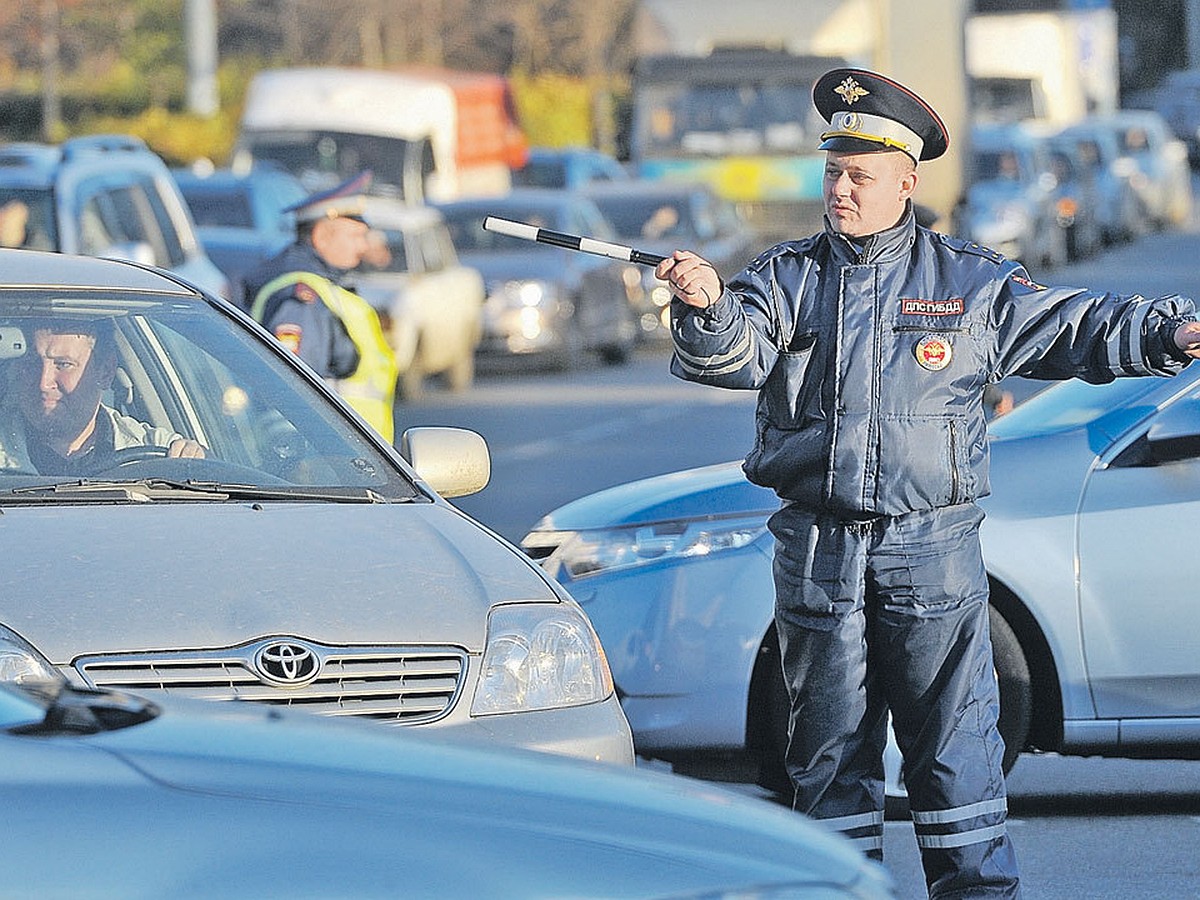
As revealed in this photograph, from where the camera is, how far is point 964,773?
5070mm

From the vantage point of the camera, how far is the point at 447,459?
19.7 feet

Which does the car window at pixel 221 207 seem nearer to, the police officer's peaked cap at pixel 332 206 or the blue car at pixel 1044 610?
the police officer's peaked cap at pixel 332 206

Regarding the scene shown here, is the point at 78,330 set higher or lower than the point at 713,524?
higher

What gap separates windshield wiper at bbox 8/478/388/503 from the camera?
534cm

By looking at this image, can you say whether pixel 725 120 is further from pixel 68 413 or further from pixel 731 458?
pixel 68 413

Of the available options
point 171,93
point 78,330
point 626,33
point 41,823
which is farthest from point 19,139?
point 41,823

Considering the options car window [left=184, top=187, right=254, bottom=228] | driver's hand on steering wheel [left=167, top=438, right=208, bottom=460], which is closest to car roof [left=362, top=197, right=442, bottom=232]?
car window [left=184, top=187, right=254, bottom=228]

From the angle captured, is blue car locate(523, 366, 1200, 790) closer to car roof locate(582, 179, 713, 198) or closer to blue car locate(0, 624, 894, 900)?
blue car locate(0, 624, 894, 900)

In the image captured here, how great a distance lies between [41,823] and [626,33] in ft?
205

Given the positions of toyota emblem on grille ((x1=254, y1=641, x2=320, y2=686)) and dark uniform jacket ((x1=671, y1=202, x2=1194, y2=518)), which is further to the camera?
dark uniform jacket ((x1=671, y1=202, x2=1194, y2=518))

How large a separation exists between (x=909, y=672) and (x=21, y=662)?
174 cm

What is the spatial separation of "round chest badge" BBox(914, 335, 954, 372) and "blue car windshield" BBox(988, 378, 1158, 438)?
1.95 metres

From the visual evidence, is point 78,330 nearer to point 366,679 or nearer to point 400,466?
point 400,466

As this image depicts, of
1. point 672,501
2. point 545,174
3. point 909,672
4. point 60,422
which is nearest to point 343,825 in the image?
point 909,672
